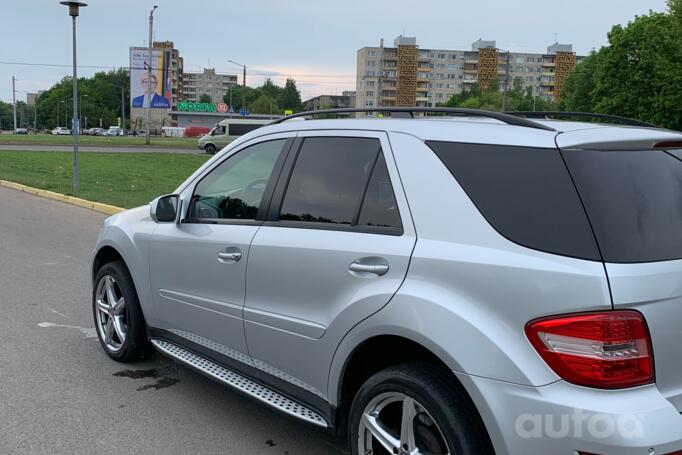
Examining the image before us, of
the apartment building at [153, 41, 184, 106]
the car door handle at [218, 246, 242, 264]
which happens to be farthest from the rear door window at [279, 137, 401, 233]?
the apartment building at [153, 41, 184, 106]

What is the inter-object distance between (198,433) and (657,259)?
2.59 metres

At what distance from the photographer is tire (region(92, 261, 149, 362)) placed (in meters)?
4.33

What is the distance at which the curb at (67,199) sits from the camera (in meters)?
12.8

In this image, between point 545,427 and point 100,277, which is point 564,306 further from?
point 100,277

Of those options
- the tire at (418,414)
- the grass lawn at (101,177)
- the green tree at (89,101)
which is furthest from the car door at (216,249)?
the green tree at (89,101)

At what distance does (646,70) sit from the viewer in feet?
145

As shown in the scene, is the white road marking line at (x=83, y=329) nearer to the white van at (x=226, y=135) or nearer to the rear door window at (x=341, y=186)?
the rear door window at (x=341, y=186)

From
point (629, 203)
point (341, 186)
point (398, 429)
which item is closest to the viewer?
point (629, 203)

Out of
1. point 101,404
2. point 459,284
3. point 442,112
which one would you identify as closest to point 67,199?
point 101,404

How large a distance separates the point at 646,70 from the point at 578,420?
160 feet

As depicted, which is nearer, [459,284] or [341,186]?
[459,284]

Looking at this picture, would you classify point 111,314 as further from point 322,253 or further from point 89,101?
point 89,101

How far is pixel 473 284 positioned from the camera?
222 centimetres

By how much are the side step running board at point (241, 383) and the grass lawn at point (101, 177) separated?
9.56 m
